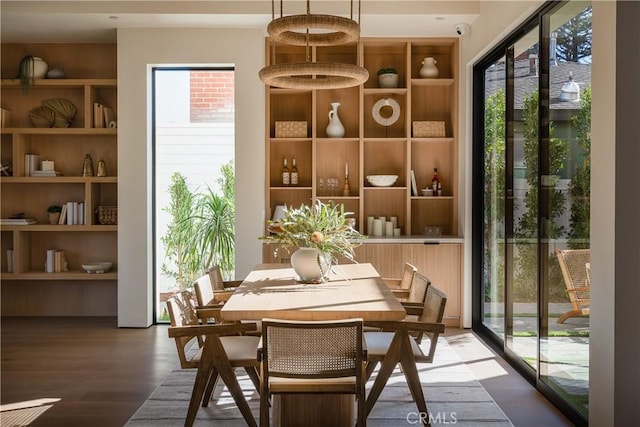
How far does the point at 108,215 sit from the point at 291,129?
6.85 ft

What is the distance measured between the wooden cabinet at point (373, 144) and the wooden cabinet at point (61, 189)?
183 cm

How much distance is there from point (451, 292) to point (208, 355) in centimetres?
355

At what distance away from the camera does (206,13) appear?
A: 19.5 feet

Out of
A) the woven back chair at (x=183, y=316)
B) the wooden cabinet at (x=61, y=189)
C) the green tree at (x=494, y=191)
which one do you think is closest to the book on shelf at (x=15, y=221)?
the wooden cabinet at (x=61, y=189)

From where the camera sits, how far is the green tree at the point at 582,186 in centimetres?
371

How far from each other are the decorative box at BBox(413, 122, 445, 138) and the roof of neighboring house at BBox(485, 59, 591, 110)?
1032 mm

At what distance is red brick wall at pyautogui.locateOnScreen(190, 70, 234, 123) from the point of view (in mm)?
6633

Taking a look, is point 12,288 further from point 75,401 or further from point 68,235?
point 75,401

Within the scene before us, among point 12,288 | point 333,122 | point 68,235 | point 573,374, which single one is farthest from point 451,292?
point 12,288

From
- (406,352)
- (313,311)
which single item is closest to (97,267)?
(313,311)

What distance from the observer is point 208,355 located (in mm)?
3457

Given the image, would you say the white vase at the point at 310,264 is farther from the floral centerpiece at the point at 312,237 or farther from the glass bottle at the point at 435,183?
the glass bottle at the point at 435,183

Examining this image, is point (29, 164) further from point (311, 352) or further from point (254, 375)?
point (311, 352)

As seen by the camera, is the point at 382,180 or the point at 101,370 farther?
the point at 382,180
